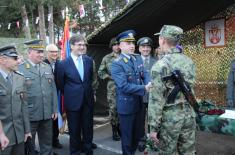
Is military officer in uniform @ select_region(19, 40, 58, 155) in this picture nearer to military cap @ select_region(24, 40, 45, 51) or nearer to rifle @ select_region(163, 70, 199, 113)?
military cap @ select_region(24, 40, 45, 51)

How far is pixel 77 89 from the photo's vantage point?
4426 mm

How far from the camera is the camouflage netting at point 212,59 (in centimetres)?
599

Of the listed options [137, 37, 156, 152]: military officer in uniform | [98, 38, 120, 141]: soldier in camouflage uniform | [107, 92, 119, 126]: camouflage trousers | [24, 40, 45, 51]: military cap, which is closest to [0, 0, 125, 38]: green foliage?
[98, 38, 120, 141]: soldier in camouflage uniform

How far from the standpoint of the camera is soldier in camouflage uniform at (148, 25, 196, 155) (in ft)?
9.79

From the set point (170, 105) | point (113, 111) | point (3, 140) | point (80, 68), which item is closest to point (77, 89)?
point (80, 68)

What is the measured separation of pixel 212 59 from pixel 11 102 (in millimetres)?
4221

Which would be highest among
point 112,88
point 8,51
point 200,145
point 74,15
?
point 74,15

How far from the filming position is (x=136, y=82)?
162 inches

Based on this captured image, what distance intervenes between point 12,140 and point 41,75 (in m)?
1.12

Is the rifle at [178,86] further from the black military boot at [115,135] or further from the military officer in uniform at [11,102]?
the black military boot at [115,135]

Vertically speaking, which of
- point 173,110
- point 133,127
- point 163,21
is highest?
point 163,21

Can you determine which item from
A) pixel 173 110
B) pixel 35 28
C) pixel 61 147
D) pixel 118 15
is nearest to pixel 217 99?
pixel 118 15

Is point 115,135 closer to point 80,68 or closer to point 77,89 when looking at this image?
point 77,89

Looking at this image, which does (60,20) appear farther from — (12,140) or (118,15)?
(12,140)
